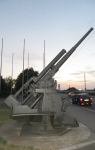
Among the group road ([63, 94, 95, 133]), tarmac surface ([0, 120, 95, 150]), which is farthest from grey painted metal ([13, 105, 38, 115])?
road ([63, 94, 95, 133])

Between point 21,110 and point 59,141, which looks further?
point 21,110

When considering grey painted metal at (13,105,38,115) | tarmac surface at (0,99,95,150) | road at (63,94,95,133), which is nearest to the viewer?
tarmac surface at (0,99,95,150)

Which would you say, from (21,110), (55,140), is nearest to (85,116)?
(55,140)

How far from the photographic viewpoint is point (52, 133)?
17.3 ft

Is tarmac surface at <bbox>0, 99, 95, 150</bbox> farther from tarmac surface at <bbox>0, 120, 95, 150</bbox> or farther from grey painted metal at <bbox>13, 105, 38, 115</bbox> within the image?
grey painted metal at <bbox>13, 105, 38, 115</bbox>

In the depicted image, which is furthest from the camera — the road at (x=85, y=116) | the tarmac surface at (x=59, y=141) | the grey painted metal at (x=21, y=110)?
the road at (x=85, y=116)

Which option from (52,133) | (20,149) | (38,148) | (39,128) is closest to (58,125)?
(52,133)

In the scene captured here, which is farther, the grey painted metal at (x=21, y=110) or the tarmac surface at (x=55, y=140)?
the grey painted metal at (x=21, y=110)

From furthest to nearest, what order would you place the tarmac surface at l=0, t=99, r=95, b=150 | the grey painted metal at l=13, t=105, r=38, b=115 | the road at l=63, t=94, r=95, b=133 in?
the road at l=63, t=94, r=95, b=133
the grey painted metal at l=13, t=105, r=38, b=115
the tarmac surface at l=0, t=99, r=95, b=150

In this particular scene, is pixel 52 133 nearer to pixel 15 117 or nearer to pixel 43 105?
pixel 43 105

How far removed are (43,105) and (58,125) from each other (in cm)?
117

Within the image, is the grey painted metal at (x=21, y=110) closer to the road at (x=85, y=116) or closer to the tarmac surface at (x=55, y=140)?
the tarmac surface at (x=55, y=140)

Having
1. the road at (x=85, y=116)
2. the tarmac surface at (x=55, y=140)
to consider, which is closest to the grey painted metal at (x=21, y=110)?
the tarmac surface at (x=55, y=140)

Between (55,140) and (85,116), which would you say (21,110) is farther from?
(85,116)
